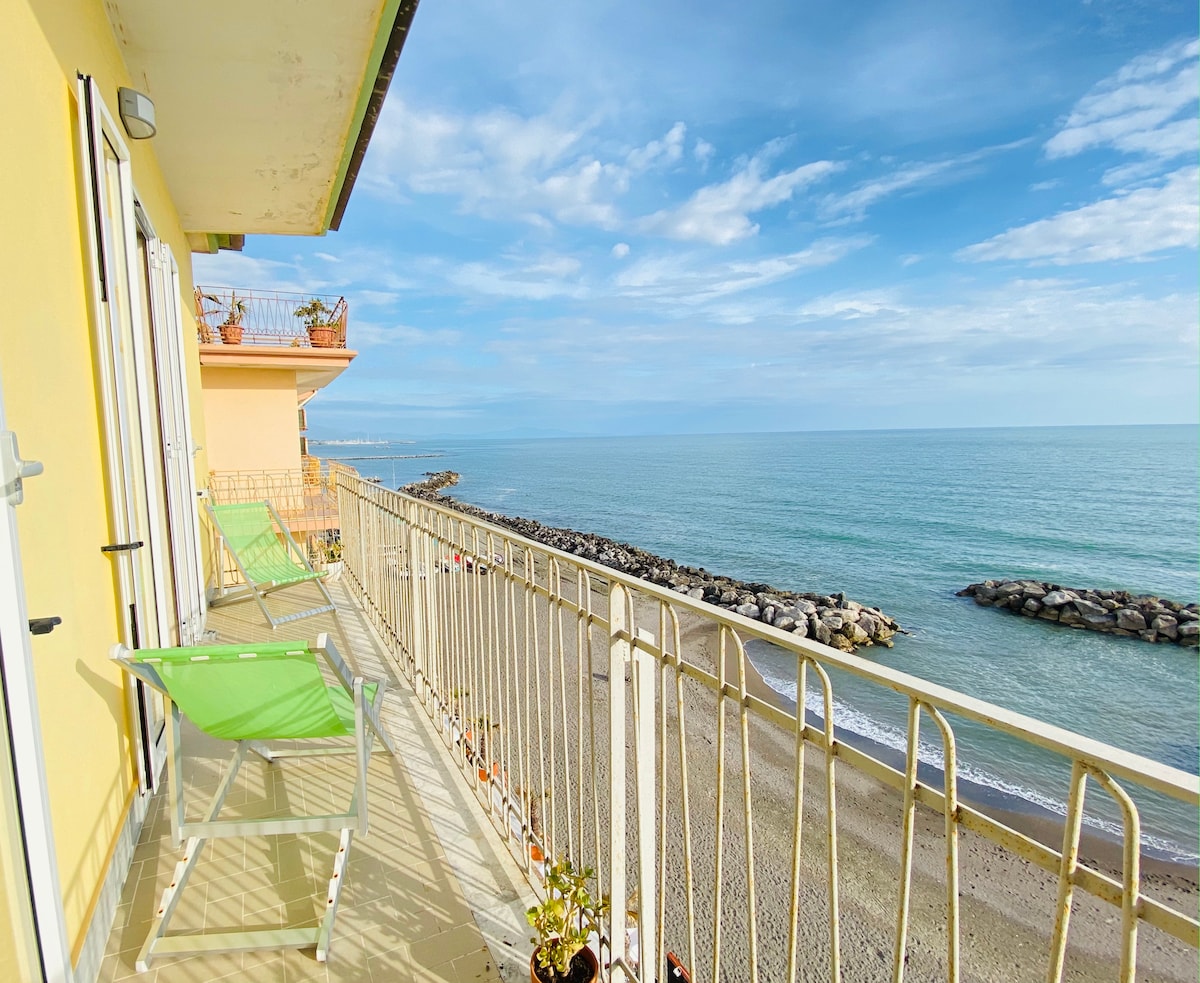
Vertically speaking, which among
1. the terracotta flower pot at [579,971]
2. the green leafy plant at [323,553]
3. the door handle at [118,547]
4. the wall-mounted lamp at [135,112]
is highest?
the wall-mounted lamp at [135,112]

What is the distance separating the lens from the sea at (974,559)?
10.5m

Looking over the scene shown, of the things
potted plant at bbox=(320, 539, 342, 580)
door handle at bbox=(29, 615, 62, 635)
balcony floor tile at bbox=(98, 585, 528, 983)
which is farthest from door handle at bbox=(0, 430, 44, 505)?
potted plant at bbox=(320, 539, 342, 580)

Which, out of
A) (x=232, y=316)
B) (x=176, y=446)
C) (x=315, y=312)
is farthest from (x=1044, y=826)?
(x=232, y=316)

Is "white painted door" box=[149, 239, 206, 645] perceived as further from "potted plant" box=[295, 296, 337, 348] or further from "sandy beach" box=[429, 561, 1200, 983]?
"potted plant" box=[295, 296, 337, 348]

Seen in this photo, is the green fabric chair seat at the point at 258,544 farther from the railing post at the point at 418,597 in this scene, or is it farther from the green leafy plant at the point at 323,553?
the green leafy plant at the point at 323,553

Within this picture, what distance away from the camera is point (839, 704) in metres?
11.3

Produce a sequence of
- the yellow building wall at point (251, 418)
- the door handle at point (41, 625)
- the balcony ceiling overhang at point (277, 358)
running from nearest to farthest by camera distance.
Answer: the door handle at point (41, 625) < the balcony ceiling overhang at point (277, 358) < the yellow building wall at point (251, 418)

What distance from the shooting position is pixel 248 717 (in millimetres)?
2010

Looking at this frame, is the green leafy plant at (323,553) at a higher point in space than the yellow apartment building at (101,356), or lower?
lower

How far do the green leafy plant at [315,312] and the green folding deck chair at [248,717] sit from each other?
10.1 m

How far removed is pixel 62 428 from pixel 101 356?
0.59 m

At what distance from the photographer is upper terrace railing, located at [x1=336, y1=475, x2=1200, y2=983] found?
31.4 inches

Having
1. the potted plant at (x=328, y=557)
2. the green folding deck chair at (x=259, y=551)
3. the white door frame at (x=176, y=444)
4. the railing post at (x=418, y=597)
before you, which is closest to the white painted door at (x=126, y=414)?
the white door frame at (x=176, y=444)

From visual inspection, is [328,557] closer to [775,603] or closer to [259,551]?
[259,551]
